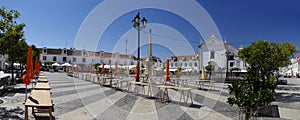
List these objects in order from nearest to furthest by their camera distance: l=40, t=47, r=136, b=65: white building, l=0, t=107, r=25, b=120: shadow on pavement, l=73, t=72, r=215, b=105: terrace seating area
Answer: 1. l=0, t=107, r=25, b=120: shadow on pavement
2. l=73, t=72, r=215, b=105: terrace seating area
3. l=40, t=47, r=136, b=65: white building

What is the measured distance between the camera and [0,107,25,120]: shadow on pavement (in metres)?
5.35

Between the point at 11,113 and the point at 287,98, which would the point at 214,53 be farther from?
the point at 11,113

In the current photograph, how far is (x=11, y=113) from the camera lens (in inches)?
230

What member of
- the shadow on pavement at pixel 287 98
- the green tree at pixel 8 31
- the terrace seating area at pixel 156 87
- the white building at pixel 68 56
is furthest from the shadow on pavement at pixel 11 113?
the white building at pixel 68 56

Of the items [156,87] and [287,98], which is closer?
[287,98]

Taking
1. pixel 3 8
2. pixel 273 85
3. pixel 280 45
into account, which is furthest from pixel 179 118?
pixel 280 45

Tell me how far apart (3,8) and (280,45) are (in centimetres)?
1405

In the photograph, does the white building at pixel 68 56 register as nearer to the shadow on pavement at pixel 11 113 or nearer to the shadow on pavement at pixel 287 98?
the shadow on pavement at pixel 287 98

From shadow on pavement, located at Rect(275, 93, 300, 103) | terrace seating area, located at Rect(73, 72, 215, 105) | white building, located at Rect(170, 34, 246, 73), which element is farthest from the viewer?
white building, located at Rect(170, 34, 246, 73)

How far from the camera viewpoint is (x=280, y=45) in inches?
497

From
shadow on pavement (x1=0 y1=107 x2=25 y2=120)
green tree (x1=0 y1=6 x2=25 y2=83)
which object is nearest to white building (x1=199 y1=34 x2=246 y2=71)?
green tree (x1=0 y1=6 x2=25 y2=83)

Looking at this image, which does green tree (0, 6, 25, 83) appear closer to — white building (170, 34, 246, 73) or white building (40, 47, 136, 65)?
white building (170, 34, 246, 73)

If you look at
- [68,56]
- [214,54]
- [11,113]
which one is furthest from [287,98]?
[68,56]

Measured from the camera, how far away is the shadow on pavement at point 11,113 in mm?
5351
